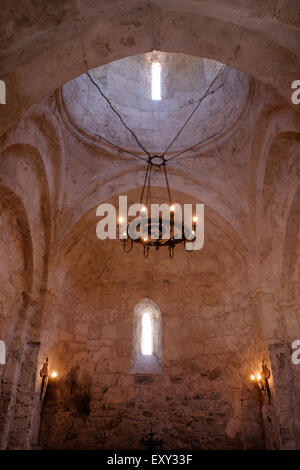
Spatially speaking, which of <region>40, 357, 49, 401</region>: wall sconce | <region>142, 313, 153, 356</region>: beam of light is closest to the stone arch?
<region>40, 357, 49, 401</region>: wall sconce

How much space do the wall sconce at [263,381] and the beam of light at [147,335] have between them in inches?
110

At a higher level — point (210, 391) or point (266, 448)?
point (210, 391)

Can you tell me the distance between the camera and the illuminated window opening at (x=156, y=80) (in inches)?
411

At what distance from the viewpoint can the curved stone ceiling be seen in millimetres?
8570

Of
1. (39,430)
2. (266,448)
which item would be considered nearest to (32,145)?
(39,430)

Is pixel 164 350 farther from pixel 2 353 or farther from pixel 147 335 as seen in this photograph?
pixel 2 353

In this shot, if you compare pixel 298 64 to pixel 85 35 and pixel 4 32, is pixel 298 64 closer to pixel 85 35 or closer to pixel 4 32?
pixel 85 35

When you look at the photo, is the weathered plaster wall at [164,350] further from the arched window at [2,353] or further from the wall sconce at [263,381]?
the arched window at [2,353]

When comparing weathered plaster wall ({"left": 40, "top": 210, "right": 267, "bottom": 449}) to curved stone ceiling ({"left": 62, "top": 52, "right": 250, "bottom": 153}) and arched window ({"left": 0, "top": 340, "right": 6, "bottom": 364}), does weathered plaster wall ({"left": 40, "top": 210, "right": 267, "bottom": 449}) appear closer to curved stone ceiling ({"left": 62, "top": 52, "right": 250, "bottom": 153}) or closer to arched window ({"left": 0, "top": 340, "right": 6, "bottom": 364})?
arched window ({"left": 0, "top": 340, "right": 6, "bottom": 364})

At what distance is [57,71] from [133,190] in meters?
4.70

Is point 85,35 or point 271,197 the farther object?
point 271,197

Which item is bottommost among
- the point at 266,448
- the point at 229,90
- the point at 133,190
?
the point at 266,448

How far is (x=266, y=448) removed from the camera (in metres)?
7.52

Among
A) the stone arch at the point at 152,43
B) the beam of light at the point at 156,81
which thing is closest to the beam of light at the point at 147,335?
the beam of light at the point at 156,81
